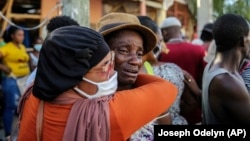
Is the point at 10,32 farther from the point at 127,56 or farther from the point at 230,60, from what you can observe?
the point at 127,56

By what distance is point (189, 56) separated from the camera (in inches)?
173

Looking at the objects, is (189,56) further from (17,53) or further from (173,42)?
(17,53)

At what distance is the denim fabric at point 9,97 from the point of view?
6.11 m

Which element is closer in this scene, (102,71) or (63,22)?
(102,71)

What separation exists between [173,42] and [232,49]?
5.54 ft

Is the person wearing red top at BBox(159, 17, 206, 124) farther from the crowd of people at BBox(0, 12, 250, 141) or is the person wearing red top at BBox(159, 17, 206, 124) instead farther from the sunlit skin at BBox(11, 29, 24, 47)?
the sunlit skin at BBox(11, 29, 24, 47)

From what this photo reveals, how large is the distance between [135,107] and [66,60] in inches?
13.2

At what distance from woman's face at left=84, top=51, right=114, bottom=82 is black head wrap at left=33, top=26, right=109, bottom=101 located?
2 centimetres

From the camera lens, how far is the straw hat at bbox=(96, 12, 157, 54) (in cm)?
215

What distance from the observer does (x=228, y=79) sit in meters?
A: 2.73

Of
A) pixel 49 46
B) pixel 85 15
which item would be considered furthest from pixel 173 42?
pixel 49 46

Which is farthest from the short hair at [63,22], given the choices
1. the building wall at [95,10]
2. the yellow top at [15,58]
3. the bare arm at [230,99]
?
the building wall at [95,10]

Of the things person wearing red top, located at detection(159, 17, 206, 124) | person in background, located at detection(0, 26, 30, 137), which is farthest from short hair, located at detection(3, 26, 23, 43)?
person wearing red top, located at detection(159, 17, 206, 124)

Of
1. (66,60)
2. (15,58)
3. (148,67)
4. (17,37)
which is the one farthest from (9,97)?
(66,60)
